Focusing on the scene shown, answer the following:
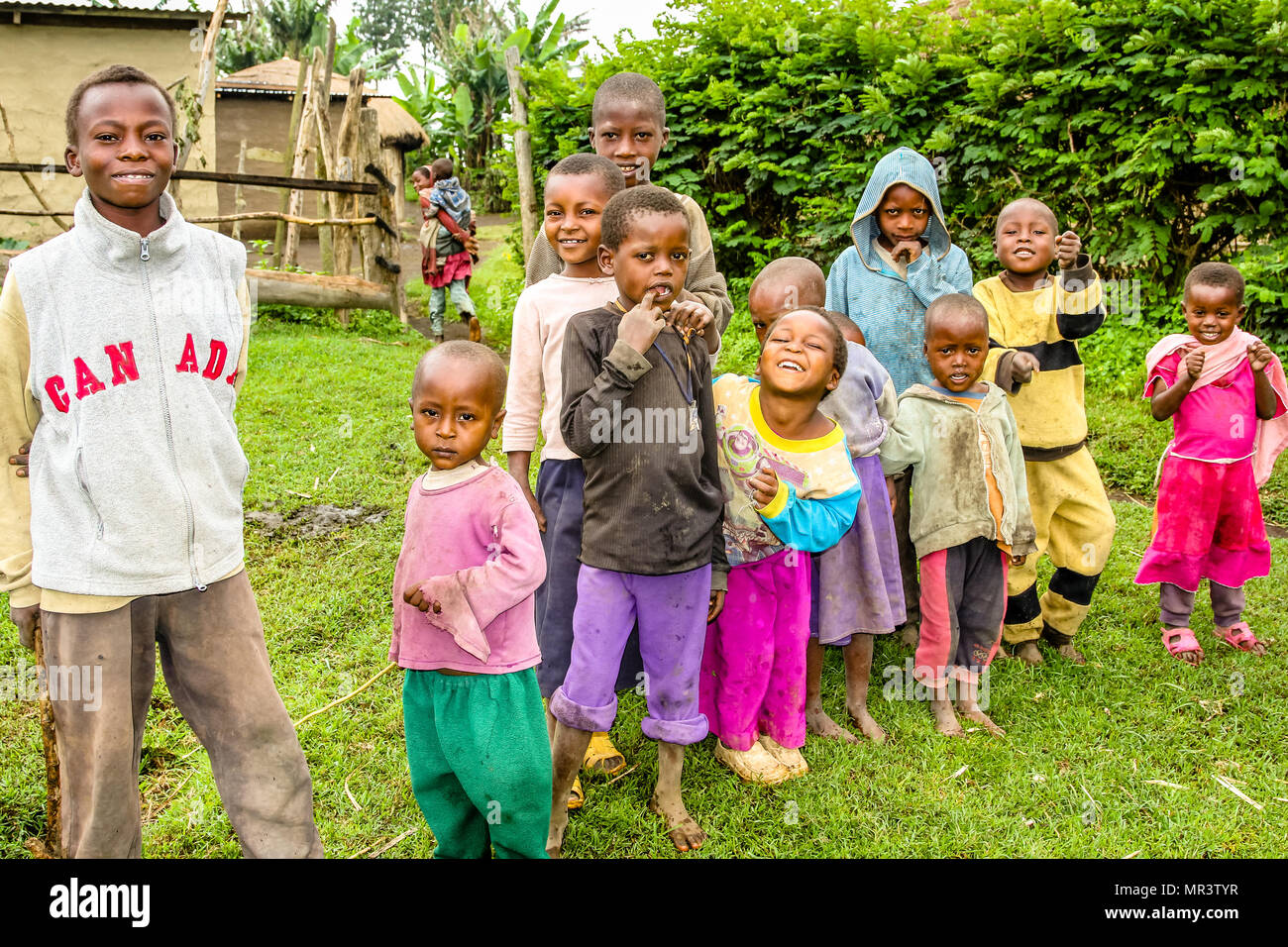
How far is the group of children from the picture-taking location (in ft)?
7.41

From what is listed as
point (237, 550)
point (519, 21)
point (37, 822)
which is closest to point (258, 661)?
point (237, 550)

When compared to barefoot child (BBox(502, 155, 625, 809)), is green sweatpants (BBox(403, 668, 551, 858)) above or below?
below

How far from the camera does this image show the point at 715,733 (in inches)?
139

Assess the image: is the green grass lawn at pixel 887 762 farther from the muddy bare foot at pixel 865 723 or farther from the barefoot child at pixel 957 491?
the barefoot child at pixel 957 491

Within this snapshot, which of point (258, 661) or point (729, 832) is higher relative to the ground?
point (258, 661)

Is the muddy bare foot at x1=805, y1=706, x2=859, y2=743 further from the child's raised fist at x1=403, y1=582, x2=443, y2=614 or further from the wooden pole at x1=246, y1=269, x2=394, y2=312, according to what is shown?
the wooden pole at x1=246, y1=269, x2=394, y2=312

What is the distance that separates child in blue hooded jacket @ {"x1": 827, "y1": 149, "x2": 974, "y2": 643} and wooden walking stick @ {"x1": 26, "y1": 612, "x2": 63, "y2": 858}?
300 centimetres

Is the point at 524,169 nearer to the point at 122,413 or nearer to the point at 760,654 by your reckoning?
the point at 760,654

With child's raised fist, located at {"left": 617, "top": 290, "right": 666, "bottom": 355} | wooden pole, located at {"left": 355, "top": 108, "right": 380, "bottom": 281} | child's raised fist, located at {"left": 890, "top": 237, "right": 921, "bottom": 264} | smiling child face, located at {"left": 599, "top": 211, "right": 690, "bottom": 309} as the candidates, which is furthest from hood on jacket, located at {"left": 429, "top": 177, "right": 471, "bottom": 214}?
child's raised fist, located at {"left": 617, "top": 290, "right": 666, "bottom": 355}

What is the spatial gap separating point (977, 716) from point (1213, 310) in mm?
2036

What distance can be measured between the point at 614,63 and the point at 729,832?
350 inches

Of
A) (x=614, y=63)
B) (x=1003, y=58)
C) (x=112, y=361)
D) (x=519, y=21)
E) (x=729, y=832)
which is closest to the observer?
(x=112, y=361)

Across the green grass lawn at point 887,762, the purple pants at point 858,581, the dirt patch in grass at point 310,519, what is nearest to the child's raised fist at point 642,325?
the purple pants at point 858,581
